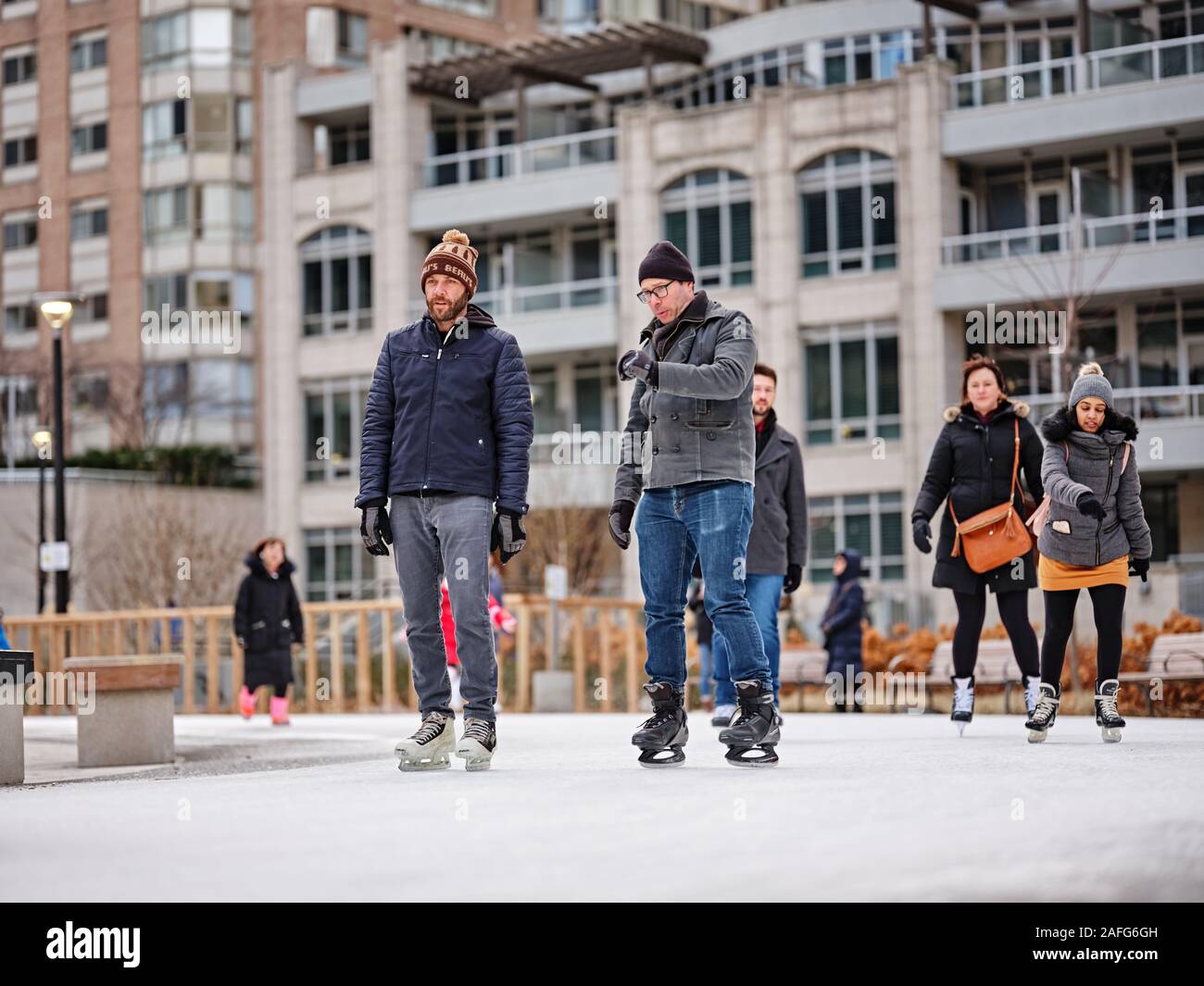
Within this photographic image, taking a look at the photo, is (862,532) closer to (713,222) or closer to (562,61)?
(713,222)

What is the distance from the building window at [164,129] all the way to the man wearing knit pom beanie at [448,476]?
56.4m

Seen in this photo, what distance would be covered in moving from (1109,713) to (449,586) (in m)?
3.73

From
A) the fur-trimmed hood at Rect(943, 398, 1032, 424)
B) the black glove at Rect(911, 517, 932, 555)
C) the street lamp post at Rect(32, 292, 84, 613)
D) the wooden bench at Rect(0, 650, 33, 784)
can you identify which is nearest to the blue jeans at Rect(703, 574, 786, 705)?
the black glove at Rect(911, 517, 932, 555)

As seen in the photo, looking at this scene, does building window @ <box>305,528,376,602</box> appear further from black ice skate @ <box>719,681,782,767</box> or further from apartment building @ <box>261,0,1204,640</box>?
black ice skate @ <box>719,681,782,767</box>

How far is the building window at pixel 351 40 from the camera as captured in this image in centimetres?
6397

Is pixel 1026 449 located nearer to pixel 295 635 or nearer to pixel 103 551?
pixel 295 635

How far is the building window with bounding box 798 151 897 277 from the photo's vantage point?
43.2 meters

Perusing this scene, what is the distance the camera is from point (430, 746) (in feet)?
29.7

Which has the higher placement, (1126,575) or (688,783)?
(1126,575)

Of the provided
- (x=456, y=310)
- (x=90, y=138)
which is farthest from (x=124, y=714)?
(x=90, y=138)
